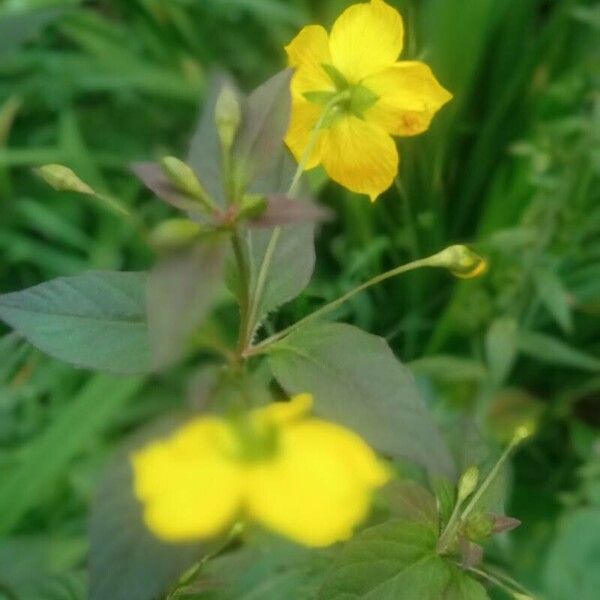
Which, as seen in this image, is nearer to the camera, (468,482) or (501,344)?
(468,482)

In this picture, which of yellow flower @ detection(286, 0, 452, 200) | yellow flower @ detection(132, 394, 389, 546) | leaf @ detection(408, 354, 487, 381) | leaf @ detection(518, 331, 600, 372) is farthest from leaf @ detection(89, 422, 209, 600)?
leaf @ detection(518, 331, 600, 372)

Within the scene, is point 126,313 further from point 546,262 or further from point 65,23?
point 65,23

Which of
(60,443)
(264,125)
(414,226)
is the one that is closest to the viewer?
(264,125)

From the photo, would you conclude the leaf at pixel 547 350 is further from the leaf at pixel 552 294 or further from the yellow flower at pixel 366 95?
the yellow flower at pixel 366 95

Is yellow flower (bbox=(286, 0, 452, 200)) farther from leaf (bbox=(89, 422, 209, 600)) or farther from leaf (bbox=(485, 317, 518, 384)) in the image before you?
leaf (bbox=(485, 317, 518, 384))

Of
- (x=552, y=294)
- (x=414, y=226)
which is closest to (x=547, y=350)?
(x=552, y=294)

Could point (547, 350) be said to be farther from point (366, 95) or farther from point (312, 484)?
point (312, 484)

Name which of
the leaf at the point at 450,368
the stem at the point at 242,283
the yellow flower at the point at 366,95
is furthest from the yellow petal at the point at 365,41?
the leaf at the point at 450,368

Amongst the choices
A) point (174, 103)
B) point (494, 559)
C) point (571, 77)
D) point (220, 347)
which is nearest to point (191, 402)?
point (220, 347)
